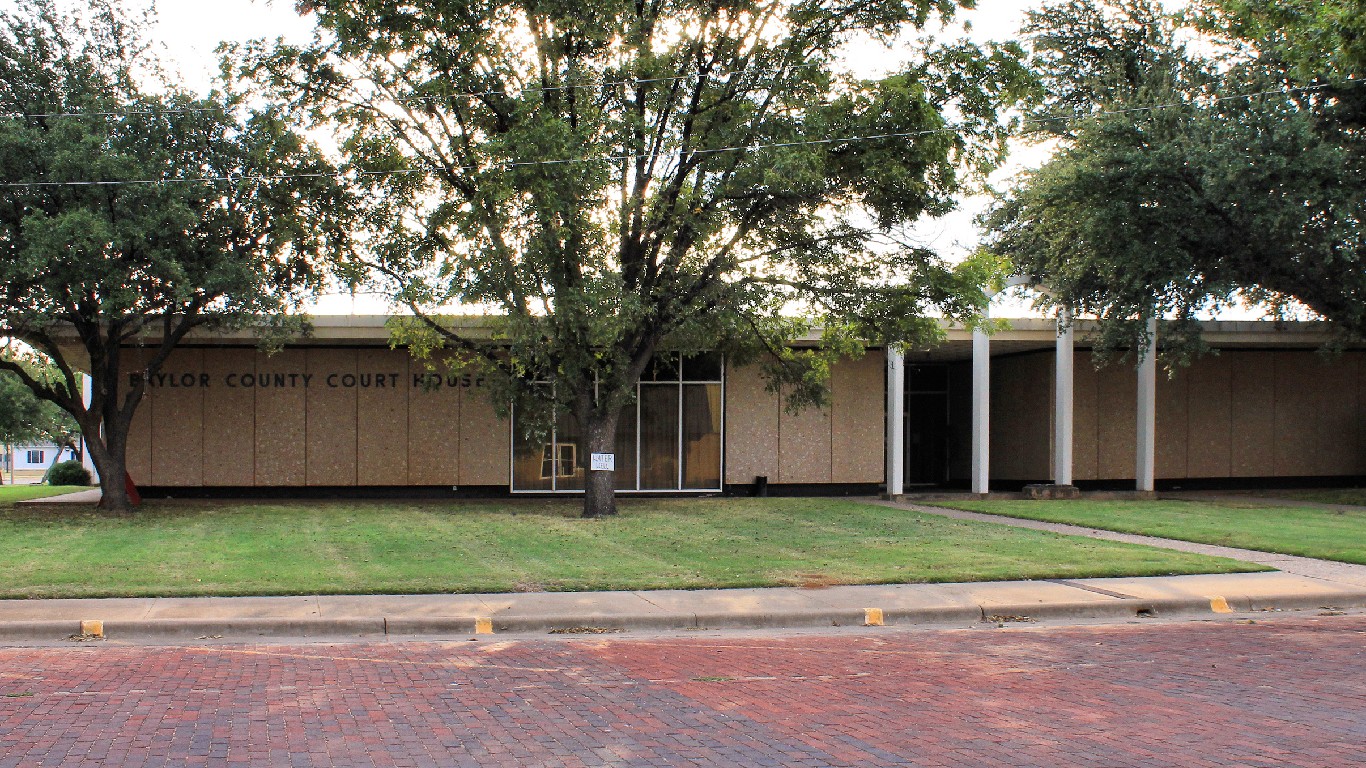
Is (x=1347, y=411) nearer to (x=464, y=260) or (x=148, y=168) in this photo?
(x=464, y=260)

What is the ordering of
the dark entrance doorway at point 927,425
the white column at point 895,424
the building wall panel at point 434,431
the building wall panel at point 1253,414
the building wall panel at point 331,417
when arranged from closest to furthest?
1. the building wall panel at point 331,417
2. the building wall panel at point 434,431
3. the white column at point 895,424
4. the building wall panel at point 1253,414
5. the dark entrance doorway at point 927,425

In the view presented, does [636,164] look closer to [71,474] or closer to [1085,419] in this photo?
Result: [1085,419]

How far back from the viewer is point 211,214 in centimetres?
2056

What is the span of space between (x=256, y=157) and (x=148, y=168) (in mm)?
1754

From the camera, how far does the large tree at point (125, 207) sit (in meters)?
18.5

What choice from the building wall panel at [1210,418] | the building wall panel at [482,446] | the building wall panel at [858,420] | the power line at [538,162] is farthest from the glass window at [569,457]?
the building wall panel at [1210,418]

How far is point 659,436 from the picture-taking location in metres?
27.8

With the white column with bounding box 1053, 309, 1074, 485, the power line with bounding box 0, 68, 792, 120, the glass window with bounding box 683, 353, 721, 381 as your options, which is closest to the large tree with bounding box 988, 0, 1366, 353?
the white column with bounding box 1053, 309, 1074, 485

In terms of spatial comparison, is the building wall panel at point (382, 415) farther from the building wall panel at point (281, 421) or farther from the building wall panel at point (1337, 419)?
the building wall panel at point (1337, 419)

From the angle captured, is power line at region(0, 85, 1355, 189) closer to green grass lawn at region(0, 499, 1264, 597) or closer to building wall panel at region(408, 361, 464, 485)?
green grass lawn at region(0, 499, 1264, 597)

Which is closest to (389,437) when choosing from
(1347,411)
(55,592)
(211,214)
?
(211,214)

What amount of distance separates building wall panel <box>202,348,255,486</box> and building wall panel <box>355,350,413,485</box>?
250cm

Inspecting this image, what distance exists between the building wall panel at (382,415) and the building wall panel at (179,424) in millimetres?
3638

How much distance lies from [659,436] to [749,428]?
7.43 ft
